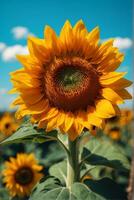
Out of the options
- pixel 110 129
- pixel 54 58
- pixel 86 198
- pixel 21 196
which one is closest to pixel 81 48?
pixel 54 58

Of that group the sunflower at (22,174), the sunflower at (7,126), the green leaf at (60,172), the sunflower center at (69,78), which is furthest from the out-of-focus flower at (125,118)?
the sunflower center at (69,78)

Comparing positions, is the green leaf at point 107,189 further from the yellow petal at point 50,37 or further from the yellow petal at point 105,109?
the yellow petal at point 50,37

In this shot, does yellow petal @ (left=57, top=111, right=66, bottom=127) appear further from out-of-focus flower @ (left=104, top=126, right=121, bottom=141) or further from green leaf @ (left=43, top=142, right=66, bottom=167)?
out-of-focus flower @ (left=104, top=126, right=121, bottom=141)

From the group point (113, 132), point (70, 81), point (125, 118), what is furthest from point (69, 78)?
point (125, 118)

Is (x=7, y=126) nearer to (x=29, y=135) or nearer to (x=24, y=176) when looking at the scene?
(x=24, y=176)

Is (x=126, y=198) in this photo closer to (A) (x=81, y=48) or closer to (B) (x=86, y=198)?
(B) (x=86, y=198)

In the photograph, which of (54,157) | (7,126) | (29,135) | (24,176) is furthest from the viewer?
(7,126)

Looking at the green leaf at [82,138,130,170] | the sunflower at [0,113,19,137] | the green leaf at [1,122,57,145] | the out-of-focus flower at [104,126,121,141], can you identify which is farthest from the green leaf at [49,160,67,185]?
the out-of-focus flower at [104,126,121,141]
